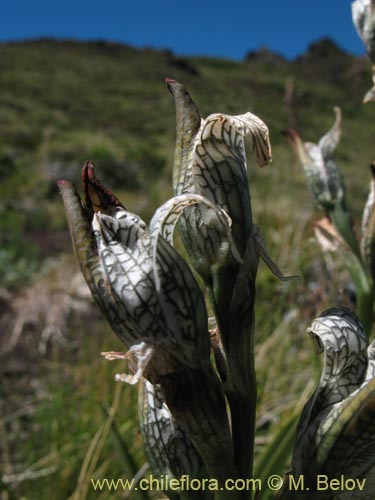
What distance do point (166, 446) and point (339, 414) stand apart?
31cm

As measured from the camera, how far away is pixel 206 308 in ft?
2.39

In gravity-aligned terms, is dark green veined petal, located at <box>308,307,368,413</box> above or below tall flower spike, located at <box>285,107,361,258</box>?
below

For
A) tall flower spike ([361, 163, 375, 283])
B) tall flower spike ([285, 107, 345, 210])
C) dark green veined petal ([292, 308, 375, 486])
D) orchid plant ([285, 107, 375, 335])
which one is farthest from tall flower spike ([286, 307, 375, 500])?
tall flower spike ([285, 107, 345, 210])

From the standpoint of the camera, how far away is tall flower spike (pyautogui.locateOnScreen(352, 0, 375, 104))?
127 cm

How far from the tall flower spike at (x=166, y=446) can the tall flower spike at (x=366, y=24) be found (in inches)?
34.9

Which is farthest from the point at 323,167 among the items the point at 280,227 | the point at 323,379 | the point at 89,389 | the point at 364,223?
the point at 280,227

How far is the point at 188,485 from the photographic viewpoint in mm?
864

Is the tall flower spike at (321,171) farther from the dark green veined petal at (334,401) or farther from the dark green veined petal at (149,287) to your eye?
the dark green veined petal at (149,287)

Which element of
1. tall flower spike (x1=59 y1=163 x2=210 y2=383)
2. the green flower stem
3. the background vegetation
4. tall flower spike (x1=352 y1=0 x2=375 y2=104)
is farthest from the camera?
the background vegetation

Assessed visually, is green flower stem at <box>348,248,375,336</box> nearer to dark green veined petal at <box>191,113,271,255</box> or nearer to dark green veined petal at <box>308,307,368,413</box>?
dark green veined petal at <box>308,307,368,413</box>

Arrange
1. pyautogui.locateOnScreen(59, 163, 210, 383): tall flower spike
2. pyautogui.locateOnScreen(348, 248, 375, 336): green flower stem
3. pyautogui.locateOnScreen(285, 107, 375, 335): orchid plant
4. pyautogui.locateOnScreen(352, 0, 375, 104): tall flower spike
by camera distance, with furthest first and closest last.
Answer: pyautogui.locateOnScreen(285, 107, 375, 335): orchid plant, pyautogui.locateOnScreen(348, 248, 375, 336): green flower stem, pyautogui.locateOnScreen(352, 0, 375, 104): tall flower spike, pyautogui.locateOnScreen(59, 163, 210, 383): tall flower spike

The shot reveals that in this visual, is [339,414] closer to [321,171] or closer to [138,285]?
[138,285]

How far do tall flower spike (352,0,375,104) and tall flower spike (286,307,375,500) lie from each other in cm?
71

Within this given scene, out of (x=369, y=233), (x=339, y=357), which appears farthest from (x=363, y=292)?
(x=339, y=357)
